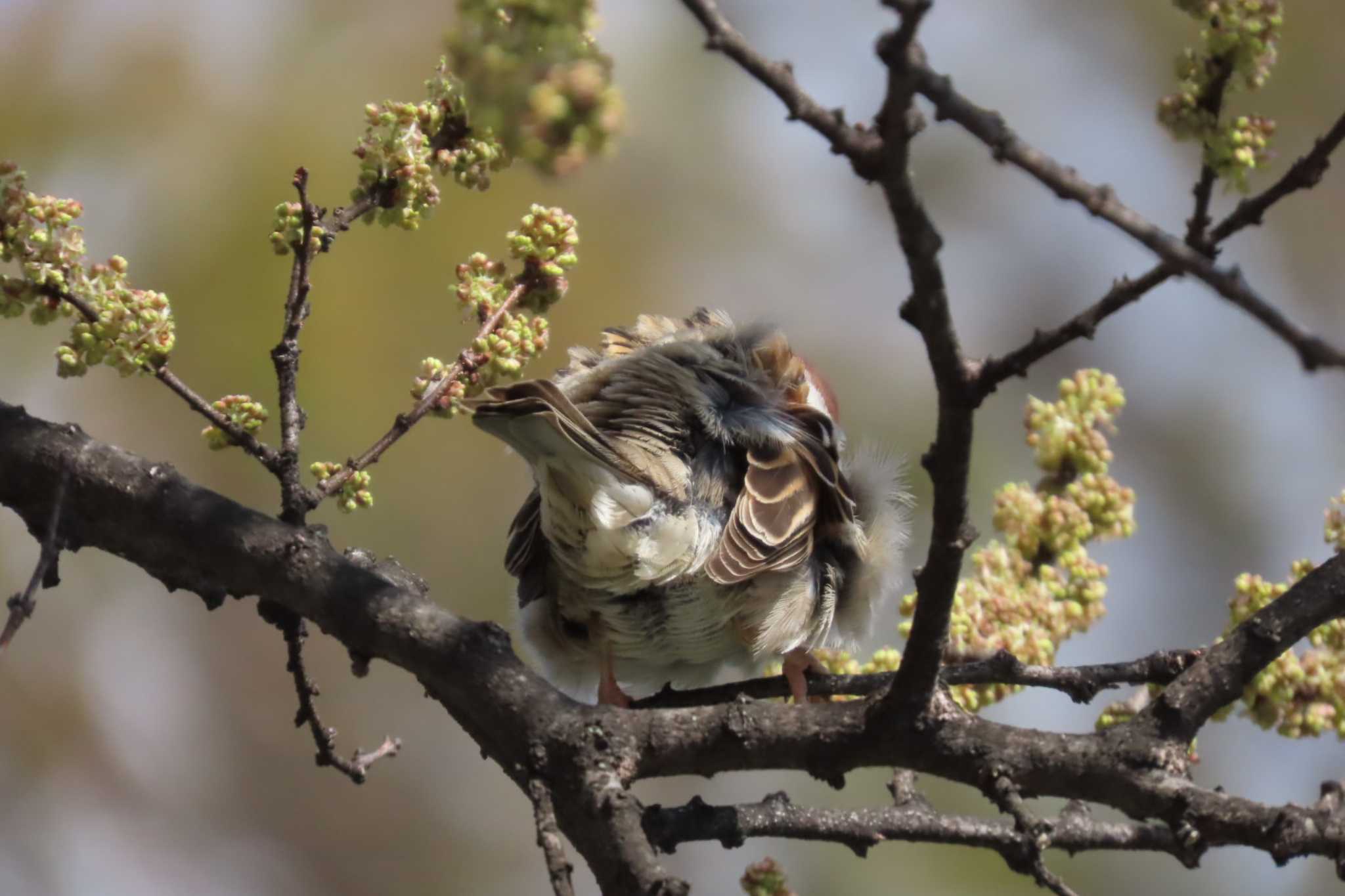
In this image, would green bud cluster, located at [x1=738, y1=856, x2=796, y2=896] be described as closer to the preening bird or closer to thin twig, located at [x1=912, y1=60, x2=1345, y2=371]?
the preening bird

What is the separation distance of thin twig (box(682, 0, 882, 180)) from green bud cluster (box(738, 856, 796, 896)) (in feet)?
3.93

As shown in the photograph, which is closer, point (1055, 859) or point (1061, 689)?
point (1061, 689)

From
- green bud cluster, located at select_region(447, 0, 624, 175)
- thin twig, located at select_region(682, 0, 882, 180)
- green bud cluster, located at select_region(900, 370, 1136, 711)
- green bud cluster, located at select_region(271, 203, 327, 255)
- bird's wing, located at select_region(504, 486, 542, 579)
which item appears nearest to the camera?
green bud cluster, located at select_region(447, 0, 624, 175)

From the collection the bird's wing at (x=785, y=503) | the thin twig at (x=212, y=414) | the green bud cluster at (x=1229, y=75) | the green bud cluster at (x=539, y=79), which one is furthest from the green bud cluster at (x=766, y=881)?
the green bud cluster at (x=539, y=79)

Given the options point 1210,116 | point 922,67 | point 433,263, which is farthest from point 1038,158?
point 433,263

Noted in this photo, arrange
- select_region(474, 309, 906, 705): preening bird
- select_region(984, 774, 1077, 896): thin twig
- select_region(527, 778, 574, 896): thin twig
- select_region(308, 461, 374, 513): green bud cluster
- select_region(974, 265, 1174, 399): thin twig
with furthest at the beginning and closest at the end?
select_region(474, 309, 906, 705): preening bird < select_region(308, 461, 374, 513): green bud cluster < select_region(984, 774, 1077, 896): thin twig < select_region(527, 778, 574, 896): thin twig < select_region(974, 265, 1174, 399): thin twig

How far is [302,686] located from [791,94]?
137cm

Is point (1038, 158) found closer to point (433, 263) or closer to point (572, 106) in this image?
point (572, 106)

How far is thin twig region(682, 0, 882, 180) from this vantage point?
979 mm

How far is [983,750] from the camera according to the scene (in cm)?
167

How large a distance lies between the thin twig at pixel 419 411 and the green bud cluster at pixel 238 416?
5.2 inches

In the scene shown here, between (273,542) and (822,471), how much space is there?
3.77 feet

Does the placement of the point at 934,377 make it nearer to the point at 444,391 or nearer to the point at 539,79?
the point at 539,79

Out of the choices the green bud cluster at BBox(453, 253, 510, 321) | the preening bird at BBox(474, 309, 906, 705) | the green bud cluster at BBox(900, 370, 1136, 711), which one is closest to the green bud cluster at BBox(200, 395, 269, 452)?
the green bud cluster at BBox(453, 253, 510, 321)
